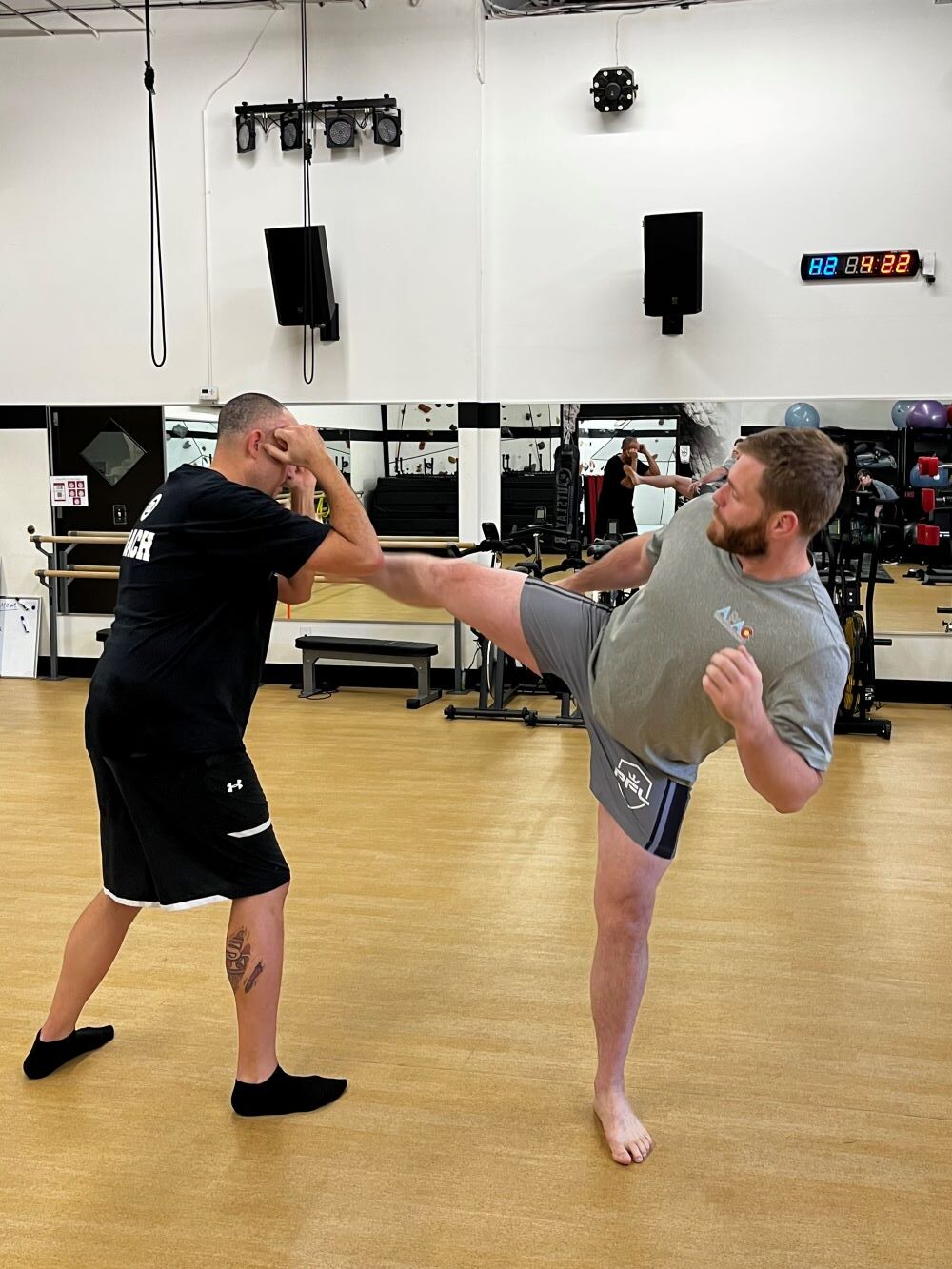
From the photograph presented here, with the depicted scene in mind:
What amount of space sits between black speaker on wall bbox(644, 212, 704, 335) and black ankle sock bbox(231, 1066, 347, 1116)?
5.89m

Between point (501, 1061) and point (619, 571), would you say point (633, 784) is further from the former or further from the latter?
point (501, 1061)

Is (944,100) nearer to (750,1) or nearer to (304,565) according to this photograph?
(750,1)

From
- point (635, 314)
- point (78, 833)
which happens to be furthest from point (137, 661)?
point (635, 314)

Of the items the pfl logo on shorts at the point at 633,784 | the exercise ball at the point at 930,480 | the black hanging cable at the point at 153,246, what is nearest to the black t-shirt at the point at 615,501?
the exercise ball at the point at 930,480

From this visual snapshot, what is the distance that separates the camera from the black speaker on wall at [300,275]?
750cm

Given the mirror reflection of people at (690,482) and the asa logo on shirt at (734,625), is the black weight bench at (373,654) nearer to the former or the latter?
the mirror reflection of people at (690,482)

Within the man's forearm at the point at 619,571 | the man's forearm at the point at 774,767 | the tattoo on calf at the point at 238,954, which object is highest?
the man's forearm at the point at 619,571

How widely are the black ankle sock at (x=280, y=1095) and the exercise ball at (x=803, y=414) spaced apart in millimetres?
5866

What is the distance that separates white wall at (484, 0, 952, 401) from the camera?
7129 millimetres

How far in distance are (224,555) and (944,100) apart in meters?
6.72

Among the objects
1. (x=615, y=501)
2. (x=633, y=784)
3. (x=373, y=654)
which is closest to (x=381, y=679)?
(x=373, y=654)

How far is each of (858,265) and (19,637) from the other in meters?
6.46

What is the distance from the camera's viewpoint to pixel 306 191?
779 cm

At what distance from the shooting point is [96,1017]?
2.93 metres
